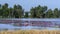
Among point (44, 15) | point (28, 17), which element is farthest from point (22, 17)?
point (44, 15)

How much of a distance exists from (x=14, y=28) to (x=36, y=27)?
51cm

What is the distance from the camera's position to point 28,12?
429cm

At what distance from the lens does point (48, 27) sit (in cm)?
438

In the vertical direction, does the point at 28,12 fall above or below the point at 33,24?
above

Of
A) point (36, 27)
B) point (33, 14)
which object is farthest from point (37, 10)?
point (36, 27)

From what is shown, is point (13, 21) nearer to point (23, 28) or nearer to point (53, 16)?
point (23, 28)

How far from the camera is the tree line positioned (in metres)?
4.26

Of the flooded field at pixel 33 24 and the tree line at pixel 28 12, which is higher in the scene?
the tree line at pixel 28 12

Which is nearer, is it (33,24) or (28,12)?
(28,12)

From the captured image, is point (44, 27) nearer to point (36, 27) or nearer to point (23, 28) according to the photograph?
point (36, 27)

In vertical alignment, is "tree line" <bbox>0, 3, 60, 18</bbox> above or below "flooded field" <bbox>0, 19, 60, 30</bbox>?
above

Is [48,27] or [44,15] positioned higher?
[44,15]

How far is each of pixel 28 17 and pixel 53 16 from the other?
0.56 meters

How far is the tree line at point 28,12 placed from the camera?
426 cm
